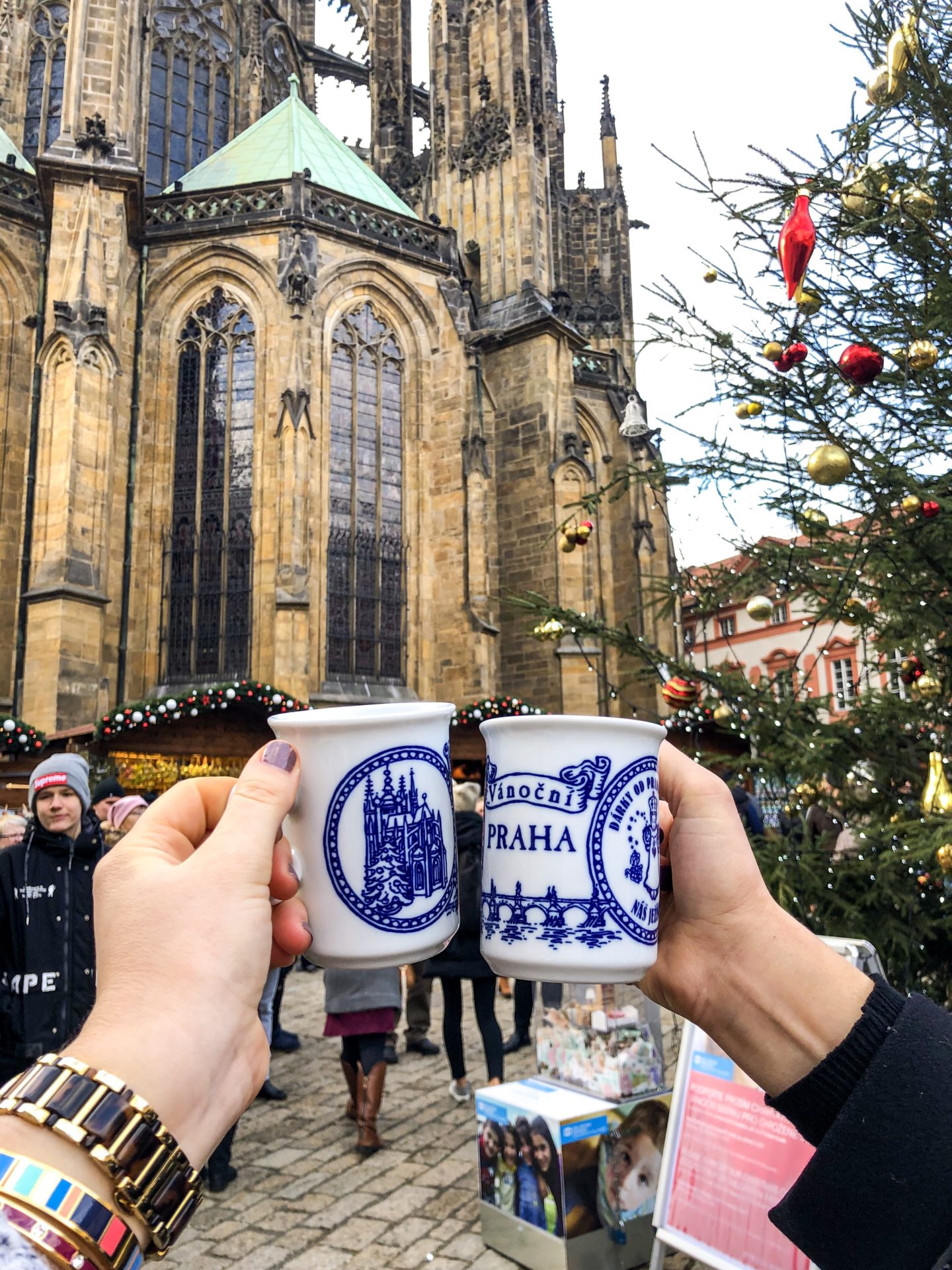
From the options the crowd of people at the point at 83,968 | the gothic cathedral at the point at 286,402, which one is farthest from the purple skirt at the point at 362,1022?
the gothic cathedral at the point at 286,402

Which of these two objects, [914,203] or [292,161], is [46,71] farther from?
[914,203]

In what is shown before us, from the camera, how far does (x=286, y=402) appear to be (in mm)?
15188

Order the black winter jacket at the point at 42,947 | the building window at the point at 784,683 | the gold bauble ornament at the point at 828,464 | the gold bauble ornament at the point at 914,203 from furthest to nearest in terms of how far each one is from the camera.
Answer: the building window at the point at 784,683, the black winter jacket at the point at 42,947, the gold bauble ornament at the point at 914,203, the gold bauble ornament at the point at 828,464

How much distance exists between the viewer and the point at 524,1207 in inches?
134

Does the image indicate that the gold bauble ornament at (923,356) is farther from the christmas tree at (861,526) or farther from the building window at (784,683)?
the building window at (784,683)

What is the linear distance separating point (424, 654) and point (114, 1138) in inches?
615

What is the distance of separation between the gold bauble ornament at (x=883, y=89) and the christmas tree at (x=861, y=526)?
0.22 m

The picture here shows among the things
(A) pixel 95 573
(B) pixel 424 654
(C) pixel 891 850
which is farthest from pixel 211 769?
(C) pixel 891 850

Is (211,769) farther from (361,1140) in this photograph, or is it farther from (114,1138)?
(114,1138)

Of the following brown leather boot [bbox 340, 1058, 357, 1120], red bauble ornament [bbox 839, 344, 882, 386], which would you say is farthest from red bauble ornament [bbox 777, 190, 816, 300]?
brown leather boot [bbox 340, 1058, 357, 1120]

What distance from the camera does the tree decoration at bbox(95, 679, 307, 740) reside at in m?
10.2

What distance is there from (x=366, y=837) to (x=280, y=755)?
153 mm

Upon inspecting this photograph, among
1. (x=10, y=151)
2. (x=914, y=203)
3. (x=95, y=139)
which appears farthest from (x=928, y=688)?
(x=10, y=151)

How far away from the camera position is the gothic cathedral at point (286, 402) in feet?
46.7
